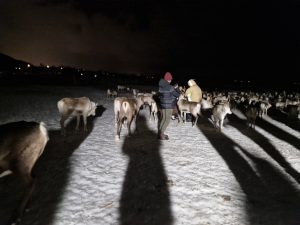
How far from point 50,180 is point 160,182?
236 centimetres

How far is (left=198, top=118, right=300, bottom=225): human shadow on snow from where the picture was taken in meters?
5.52

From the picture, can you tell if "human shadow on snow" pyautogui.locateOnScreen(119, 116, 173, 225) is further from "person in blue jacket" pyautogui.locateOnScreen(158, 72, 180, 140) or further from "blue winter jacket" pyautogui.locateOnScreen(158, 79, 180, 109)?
"blue winter jacket" pyautogui.locateOnScreen(158, 79, 180, 109)

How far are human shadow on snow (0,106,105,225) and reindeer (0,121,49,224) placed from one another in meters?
0.28

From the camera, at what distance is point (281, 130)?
15.1 metres

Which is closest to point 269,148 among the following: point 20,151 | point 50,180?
point 50,180

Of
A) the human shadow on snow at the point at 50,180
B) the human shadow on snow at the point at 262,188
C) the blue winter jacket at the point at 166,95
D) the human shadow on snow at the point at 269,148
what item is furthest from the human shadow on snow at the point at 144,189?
the human shadow on snow at the point at 269,148

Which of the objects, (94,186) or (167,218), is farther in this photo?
(94,186)

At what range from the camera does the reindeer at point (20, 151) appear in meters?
4.95

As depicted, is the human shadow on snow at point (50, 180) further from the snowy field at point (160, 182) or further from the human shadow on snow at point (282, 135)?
the human shadow on snow at point (282, 135)

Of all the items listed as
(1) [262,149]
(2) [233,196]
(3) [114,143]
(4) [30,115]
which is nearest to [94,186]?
(2) [233,196]

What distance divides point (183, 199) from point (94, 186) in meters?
1.84

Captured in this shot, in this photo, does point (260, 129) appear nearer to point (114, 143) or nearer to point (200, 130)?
point (200, 130)

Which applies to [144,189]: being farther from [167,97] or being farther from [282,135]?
[282,135]

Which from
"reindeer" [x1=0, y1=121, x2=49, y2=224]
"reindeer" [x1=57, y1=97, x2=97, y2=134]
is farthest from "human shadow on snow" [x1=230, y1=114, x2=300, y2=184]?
"reindeer" [x1=57, y1=97, x2=97, y2=134]
